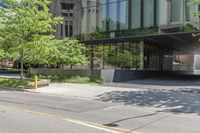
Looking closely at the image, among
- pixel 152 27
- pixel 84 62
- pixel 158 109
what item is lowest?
pixel 158 109

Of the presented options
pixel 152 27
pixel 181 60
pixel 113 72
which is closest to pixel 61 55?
pixel 113 72

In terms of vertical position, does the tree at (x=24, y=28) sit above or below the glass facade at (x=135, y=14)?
below

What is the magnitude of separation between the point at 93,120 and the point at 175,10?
25.6 meters

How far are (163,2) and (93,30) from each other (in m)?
8.54

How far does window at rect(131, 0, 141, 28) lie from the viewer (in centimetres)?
3541

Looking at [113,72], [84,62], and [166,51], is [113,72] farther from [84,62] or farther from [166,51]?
[166,51]

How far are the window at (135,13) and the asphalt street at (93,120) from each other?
22719 mm

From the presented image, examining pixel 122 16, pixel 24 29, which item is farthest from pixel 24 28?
pixel 122 16

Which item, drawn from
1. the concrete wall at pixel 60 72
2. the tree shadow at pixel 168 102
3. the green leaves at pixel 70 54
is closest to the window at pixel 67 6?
the concrete wall at pixel 60 72

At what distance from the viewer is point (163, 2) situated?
113ft

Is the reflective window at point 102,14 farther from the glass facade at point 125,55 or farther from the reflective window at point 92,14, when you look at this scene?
the glass facade at point 125,55

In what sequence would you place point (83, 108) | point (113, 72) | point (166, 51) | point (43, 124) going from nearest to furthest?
point (43, 124)
point (83, 108)
point (113, 72)
point (166, 51)

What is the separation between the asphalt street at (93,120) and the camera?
29.1 feet

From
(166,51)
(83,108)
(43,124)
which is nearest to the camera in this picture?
(43,124)
